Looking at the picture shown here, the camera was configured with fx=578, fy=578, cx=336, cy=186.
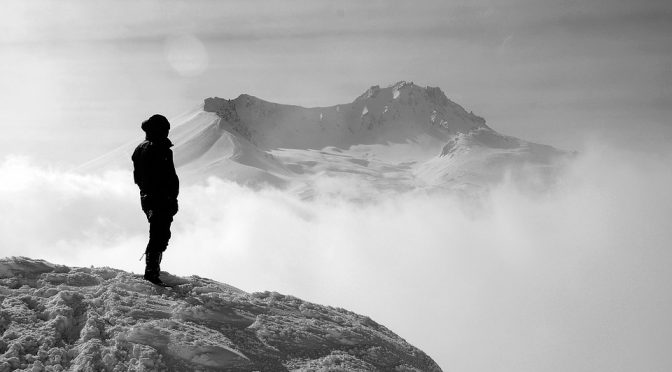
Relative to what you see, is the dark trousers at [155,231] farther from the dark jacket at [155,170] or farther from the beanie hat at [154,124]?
the beanie hat at [154,124]

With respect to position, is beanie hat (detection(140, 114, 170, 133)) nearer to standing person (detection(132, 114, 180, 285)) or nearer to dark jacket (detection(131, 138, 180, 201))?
standing person (detection(132, 114, 180, 285))

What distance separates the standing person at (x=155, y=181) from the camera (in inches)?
376

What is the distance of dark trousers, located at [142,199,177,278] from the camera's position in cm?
963

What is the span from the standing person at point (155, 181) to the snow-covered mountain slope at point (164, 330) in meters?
0.48

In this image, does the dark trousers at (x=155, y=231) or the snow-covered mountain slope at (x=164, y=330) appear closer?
the snow-covered mountain slope at (x=164, y=330)

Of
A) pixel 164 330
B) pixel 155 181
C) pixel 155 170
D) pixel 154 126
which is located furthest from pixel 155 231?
pixel 164 330

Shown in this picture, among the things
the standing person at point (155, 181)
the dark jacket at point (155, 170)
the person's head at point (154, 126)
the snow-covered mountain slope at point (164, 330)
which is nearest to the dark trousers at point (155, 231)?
the standing person at point (155, 181)

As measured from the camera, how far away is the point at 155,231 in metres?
9.68

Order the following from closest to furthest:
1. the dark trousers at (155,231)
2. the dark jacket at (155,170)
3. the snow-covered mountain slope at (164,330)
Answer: the snow-covered mountain slope at (164,330)
the dark jacket at (155,170)
the dark trousers at (155,231)

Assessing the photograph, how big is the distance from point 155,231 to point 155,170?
1028mm

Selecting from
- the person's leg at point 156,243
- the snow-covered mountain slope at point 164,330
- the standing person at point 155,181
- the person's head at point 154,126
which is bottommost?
the snow-covered mountain slope at point 164,330

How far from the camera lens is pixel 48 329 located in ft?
23.7

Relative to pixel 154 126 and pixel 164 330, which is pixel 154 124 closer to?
pixel 154 126

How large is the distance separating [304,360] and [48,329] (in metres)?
3.28
